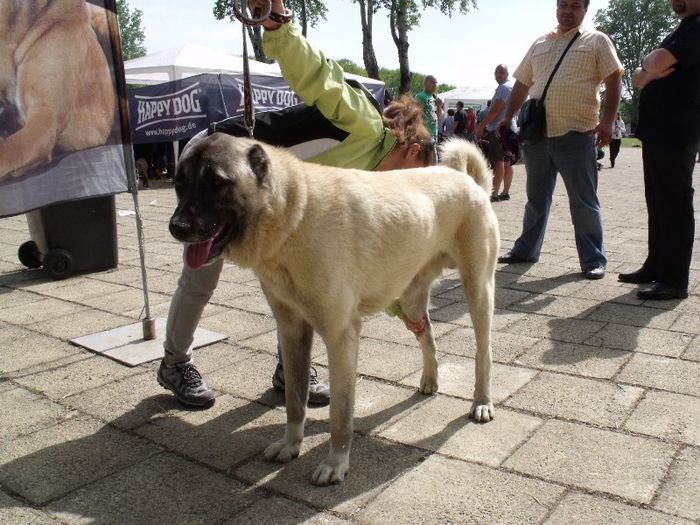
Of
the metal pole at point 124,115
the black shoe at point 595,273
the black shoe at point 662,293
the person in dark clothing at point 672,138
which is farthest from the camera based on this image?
the black shoe at point 595,273

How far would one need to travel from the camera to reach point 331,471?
274 centimetres

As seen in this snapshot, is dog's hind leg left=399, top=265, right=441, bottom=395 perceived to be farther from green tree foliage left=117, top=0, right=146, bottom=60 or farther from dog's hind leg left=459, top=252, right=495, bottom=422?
green tree foliage left=117, top=0, right=146, bottom=60

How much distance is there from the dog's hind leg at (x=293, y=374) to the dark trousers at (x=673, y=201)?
3650 mm

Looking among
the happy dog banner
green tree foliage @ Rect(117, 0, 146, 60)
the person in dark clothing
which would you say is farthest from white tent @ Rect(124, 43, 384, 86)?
green tree foliage @ Rect(117, 0, 146, 60)

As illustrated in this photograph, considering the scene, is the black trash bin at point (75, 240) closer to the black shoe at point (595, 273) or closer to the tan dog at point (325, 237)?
the tan dog at point (325, 237)

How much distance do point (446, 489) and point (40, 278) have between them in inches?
203

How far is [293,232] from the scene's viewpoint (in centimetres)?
262

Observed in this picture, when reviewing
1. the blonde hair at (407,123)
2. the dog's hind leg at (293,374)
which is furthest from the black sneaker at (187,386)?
the blonde hair at (407,123)

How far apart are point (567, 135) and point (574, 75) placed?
558mm

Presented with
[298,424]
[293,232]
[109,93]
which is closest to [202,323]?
[109,93]

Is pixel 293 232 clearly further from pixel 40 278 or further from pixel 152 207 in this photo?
pixel 152 207

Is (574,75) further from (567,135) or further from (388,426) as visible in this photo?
(388,426)

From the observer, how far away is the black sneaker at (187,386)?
3475mm

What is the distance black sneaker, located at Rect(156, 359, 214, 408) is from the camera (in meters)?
3.47
